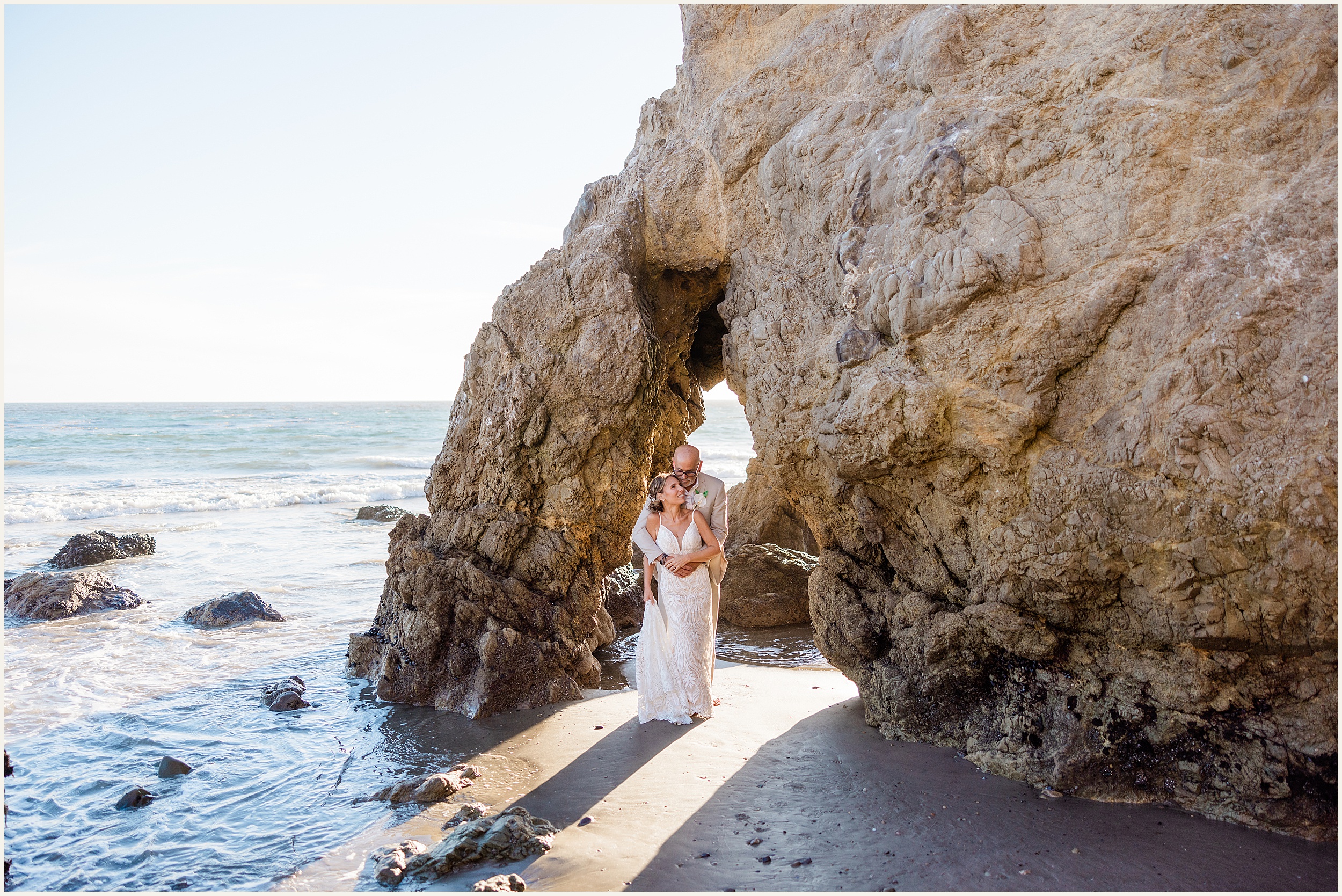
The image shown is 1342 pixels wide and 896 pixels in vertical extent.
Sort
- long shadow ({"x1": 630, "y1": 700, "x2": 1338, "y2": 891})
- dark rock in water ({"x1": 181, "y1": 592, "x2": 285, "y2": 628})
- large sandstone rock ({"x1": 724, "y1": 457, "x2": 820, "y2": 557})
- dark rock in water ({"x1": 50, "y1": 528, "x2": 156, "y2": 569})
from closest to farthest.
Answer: long shadow ({"x1": 630, "y1": 700, "x2": 1338, "y2": 891}) < dark rock in water ({"x1": 181, "y1": 592, "x2": 285, "y2": 628}) < large sandstone rock ({"x1": 724, "y1": 457, "x2": 820, "y2": 557}) < dark rock in water ({"x1": 50, "y1": 528, "x2": 156, "y2": 569})

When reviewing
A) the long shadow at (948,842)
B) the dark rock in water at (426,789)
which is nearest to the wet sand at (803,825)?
the long shadow at (948,842)

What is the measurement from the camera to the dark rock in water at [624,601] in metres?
9.63

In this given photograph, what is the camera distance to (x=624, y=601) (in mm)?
9766

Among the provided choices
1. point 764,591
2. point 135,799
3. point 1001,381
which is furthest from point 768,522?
point 135,799

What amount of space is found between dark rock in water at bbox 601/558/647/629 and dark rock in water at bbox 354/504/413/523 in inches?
371

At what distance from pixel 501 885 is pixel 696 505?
2.89 m

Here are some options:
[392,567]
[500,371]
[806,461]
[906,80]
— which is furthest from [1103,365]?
[392,567]

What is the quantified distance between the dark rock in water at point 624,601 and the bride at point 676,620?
326 centimetres

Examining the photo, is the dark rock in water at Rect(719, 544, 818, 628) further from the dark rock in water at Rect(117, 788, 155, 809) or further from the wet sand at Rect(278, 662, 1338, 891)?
the dark rock in water at Rect(117, 788, 155, 809)

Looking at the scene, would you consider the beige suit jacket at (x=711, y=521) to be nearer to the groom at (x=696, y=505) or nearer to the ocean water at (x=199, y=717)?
the groom at (x=696, y=505)

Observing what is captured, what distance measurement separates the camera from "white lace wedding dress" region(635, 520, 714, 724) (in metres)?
6.05

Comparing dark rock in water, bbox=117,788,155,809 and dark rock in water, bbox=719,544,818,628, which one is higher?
dark rock in water, bbox=719,544,818,628

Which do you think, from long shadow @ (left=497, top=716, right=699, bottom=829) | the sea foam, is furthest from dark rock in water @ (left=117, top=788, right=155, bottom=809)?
the sea foam

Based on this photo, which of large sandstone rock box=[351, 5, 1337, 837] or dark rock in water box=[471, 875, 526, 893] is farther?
large sandstone rock box=[351, 5, 1337, 837]
